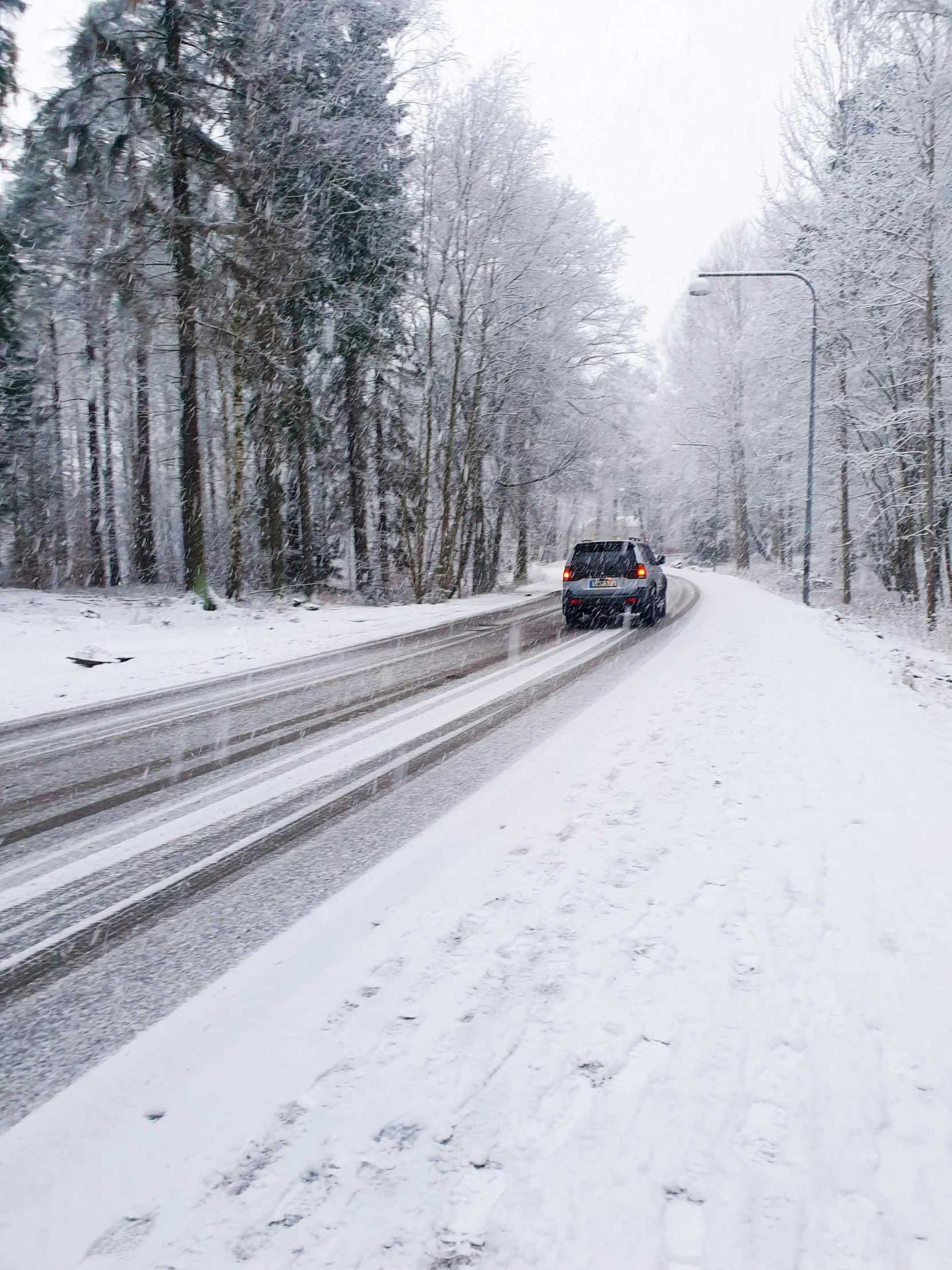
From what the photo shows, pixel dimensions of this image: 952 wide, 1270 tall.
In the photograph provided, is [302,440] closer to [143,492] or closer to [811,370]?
[143,492]

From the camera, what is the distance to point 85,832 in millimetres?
4770

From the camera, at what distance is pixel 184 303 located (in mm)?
16734

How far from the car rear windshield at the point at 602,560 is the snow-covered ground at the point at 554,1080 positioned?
36.3 ft

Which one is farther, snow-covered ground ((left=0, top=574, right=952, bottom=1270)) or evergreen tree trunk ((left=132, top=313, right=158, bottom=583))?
evergreen tree trunk ((left=132, top=313, right=158, bottom=583))

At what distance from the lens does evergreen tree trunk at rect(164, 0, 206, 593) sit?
53.5 feet

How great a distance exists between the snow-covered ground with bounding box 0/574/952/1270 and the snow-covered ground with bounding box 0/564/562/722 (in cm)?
691

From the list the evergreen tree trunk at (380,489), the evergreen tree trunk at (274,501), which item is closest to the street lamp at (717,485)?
the evergreen tree trunk at (380,489)

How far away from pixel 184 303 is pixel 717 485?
112 feet

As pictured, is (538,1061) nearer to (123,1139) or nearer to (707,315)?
(123,1139)

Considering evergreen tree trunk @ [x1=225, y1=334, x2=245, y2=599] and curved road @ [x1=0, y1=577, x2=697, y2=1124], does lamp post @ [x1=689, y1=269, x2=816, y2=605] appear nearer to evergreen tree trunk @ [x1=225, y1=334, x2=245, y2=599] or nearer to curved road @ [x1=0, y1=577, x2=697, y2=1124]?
evergreen tree trunk @ [x1=225, y1=334, x2=245, y2=599]

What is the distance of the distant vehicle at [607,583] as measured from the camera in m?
15.4

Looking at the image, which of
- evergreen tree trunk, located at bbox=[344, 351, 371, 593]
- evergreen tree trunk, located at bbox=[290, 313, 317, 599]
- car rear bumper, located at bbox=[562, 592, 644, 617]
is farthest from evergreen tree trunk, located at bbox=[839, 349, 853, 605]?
evergreen tree trunk, located at bbox=[290, 313, 317, 599]

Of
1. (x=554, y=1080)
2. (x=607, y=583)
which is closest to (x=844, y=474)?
(x=607, y=583)

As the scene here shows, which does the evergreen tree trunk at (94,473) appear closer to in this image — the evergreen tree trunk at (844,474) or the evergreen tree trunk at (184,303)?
the evergreen tree trunk at (184,303)
